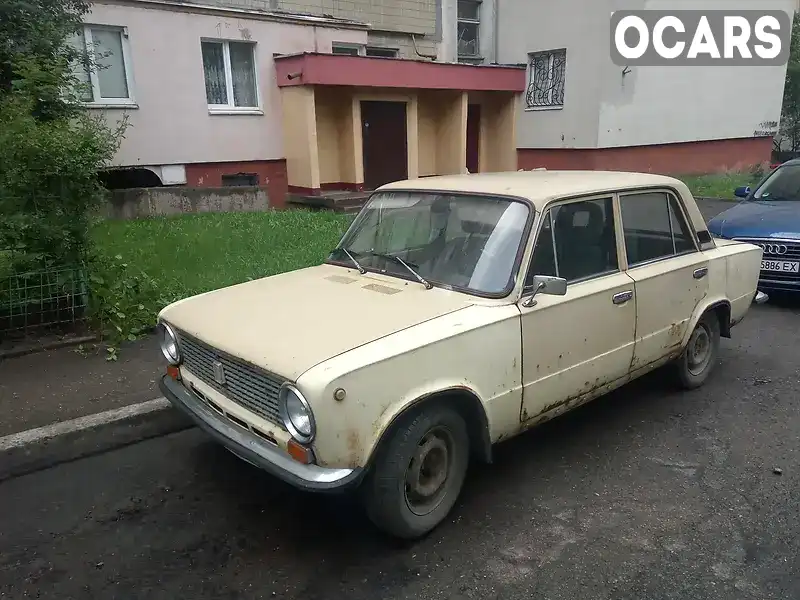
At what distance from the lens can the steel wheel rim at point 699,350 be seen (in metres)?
4.76

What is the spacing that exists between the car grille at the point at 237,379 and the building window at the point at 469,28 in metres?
17.0

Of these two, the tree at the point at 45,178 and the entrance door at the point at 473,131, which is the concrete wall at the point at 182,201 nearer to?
the tree at the point at 45,178

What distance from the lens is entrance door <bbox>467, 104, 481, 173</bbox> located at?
18.5 m

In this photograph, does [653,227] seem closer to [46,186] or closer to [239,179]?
[46,186]

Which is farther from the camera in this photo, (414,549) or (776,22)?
(776,22)

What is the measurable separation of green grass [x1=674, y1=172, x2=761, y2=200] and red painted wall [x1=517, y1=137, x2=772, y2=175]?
587 millimetres

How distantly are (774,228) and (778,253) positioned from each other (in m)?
0.28

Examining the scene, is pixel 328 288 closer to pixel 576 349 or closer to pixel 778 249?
pixel 576 349

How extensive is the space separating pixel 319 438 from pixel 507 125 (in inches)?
657

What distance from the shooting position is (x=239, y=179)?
14031mm

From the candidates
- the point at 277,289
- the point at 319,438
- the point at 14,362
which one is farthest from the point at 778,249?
the point at 14,362

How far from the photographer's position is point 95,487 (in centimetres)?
365

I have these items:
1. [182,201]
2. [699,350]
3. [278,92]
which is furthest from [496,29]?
[699,350]

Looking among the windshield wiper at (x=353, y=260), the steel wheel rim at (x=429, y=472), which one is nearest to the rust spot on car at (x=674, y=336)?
the steel wheel rim at (x=429, y=472)
